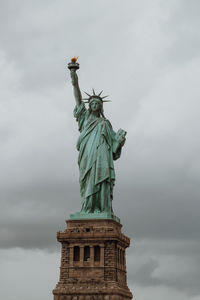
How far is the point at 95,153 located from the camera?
42375mm

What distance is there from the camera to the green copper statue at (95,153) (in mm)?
41344

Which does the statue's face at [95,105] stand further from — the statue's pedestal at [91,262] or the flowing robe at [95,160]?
the statue's pedestal at [91,262]

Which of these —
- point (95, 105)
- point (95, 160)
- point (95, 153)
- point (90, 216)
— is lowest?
→ point (90, 216)

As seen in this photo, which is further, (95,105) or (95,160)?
(95,105)

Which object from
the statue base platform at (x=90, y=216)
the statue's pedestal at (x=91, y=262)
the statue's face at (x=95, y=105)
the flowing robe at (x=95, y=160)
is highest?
the statue's face at (x=95, y=105)

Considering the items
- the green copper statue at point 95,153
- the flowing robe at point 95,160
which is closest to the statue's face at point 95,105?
the green copper statue at point 95,153

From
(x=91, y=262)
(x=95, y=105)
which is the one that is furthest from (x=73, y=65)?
(x=91, y=262)

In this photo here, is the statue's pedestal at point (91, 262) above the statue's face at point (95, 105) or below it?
below

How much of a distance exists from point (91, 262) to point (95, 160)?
23.7 feet

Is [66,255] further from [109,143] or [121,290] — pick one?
[109,143]

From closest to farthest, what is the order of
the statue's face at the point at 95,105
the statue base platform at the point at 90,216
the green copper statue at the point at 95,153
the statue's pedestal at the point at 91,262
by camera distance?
the statue's pedestal at the point at 91,262 → the statue base platform at the point at 90,216 → the green copper statue at the point at 95,153 → the statue's face at the point at 95,105

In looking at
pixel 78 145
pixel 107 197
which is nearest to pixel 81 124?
pixel 78 145

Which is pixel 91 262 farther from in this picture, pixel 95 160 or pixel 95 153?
pixel 95 153

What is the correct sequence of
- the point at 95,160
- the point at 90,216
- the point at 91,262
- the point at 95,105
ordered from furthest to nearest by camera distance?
the point at 95,105
the point at 95,160
the point at 90,216
the point at 91,262
